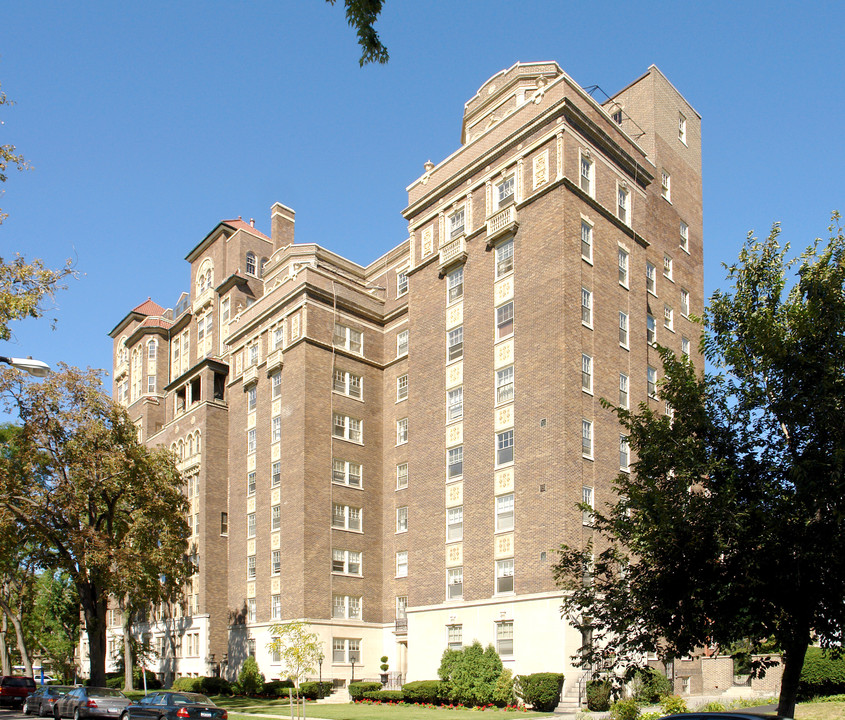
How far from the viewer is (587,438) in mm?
36719

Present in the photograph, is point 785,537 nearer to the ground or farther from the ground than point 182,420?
nearer to the ground

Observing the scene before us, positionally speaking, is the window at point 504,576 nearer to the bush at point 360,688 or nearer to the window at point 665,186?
the bush at point 360,688

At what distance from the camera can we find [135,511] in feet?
136

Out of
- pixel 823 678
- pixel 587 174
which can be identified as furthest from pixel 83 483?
pixel 823 678

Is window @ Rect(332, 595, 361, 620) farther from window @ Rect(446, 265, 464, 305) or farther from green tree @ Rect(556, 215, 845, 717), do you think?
green tree @ Rect(556, 215, 845, 717)

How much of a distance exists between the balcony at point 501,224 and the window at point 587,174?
3.44 meters

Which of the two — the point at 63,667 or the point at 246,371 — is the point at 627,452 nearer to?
the point at 246,371

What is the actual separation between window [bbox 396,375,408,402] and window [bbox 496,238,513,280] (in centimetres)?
1240

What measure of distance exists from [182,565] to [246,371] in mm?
14669

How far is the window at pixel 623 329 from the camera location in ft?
133

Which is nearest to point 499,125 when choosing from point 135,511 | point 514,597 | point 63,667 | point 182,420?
point 514,597

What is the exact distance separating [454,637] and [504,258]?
57.7ft

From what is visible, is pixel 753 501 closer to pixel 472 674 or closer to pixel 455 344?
pixel 472 674

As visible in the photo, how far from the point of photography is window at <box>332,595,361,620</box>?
152 feet
